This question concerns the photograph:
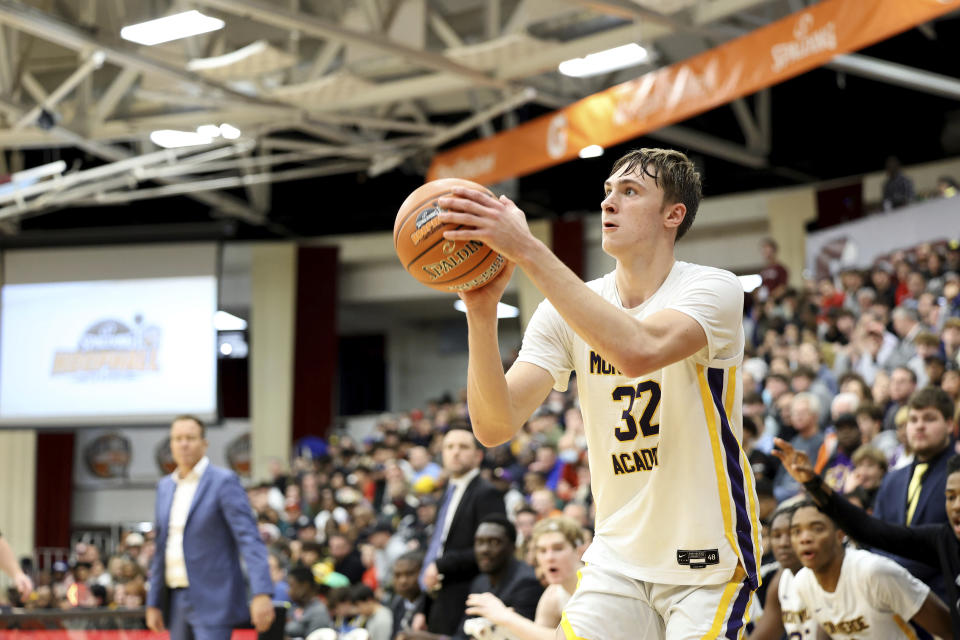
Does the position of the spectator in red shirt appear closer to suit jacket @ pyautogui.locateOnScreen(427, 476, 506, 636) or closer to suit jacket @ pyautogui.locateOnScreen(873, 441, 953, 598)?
suit jacket @ pyautogui.locateOnScreen(427, 476, 506, 636)

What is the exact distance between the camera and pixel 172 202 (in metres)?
22.2

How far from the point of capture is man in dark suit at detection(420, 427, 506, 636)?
6.43 m

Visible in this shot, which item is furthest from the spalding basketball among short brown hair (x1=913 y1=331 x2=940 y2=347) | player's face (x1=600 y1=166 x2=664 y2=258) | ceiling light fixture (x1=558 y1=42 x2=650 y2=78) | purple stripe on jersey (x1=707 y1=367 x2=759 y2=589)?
ceiling light fixture (x1=558 y1=42 x2=650 y2=78)

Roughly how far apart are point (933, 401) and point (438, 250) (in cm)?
339

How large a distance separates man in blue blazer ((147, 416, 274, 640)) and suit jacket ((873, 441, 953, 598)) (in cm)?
324

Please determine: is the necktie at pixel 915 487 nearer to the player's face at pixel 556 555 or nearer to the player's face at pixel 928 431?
the player's face at pixel 928 431

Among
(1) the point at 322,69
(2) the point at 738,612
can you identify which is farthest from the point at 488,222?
(1) the point at 322,69

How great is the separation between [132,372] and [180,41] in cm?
531

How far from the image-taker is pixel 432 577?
6555 mm

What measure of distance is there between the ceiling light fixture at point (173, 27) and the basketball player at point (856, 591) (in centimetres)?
738

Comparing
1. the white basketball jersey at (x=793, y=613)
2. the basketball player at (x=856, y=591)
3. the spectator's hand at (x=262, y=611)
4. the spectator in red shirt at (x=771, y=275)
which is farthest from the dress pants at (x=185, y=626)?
the spectator in red shirt at (x=771, y=275)

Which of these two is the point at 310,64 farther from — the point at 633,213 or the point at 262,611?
the point at 633,213

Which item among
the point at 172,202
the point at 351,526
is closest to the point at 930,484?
the point at 351,526

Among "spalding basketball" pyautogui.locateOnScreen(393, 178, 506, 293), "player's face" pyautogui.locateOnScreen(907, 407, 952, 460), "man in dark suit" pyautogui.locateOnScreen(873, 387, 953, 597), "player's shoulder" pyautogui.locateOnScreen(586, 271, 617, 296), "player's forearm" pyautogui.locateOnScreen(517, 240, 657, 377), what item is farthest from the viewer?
"player's face" pyautogui.locateOnScreen(907, 407, 952, 460)
